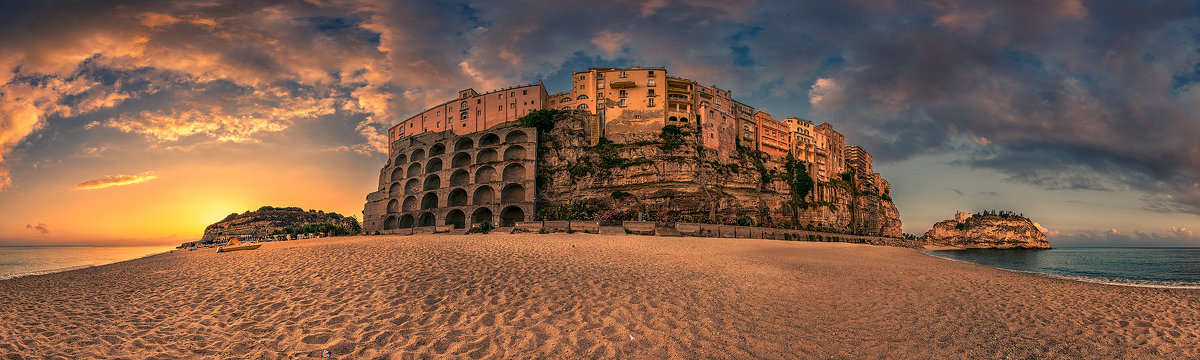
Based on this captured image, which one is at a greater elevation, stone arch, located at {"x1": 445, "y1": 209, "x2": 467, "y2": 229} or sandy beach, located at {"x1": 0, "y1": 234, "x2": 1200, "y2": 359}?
stone arch, located at {"x1": 445, "y1": 209, "x2": 467, "y2": 229}

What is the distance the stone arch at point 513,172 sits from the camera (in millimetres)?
52406

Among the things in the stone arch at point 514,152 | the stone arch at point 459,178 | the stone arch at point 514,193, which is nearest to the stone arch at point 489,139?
the stone arch at point 514,152

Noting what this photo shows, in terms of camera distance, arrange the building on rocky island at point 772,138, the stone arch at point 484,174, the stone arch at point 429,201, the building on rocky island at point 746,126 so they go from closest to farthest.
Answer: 1. the stone arch at point 484,174
2. the stone arch at point 429,201
3. the building on rocky island at point 746,126
4. the building on rocky island at point 772,138

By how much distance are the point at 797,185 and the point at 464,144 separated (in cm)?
4973

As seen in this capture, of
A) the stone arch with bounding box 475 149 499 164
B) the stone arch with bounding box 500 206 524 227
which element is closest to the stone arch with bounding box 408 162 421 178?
the stone arch with bounding box 475 149 499 164

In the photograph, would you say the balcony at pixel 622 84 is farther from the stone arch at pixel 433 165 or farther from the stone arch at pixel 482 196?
the stone arch at pixel 433 165

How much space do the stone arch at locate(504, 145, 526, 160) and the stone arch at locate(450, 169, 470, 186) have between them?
5864 millimetres

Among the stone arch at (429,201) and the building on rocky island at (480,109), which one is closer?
the stone arch at (429,201)

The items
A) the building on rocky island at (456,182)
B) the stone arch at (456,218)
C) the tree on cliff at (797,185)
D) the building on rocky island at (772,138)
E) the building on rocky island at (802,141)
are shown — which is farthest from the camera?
the building on rocky island at (802,141)

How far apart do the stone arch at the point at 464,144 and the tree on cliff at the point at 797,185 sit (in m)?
45.6

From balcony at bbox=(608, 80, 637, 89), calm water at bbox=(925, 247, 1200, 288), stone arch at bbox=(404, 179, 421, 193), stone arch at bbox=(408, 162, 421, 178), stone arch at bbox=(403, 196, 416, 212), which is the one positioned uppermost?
balcony at bbox=(608, 80, 637, 89)

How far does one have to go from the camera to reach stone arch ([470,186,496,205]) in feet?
171

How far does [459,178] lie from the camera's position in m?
55.8

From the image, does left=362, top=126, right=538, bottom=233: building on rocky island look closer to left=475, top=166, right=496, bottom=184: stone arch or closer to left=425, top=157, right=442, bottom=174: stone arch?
left=475, top=166, right=496, bottom=184: stone arch
